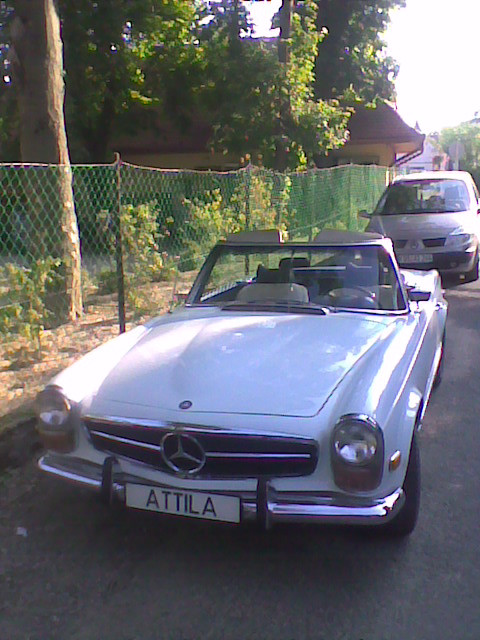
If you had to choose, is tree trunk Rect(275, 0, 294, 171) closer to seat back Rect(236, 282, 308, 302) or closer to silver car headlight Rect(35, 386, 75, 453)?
seat back Rect(236, 282, 308, 302)

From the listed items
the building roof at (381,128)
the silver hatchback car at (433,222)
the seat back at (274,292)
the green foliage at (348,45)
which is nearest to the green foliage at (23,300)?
the seat back at (274,292)

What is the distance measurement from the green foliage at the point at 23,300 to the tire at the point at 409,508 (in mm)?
3591

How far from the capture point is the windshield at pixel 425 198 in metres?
11.1

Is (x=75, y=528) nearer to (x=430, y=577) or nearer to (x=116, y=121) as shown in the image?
(x=430, y=577)

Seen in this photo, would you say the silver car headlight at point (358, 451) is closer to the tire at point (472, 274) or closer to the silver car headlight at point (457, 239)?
the silver car headlight at point (457, 239)

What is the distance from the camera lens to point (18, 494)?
13.1 ft

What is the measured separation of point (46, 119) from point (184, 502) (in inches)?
218

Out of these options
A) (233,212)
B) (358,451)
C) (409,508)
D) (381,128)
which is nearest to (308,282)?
(409,508)

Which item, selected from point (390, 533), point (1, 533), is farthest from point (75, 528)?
point (390, 533)

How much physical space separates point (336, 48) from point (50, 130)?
1320cm

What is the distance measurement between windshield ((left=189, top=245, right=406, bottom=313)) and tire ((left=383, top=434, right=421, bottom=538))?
127 centimetres

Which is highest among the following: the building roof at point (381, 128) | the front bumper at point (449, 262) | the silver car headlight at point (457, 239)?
the building roof at point (381, 128)

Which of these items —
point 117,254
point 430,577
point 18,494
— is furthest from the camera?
point 117,254

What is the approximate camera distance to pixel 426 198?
1127 cm
